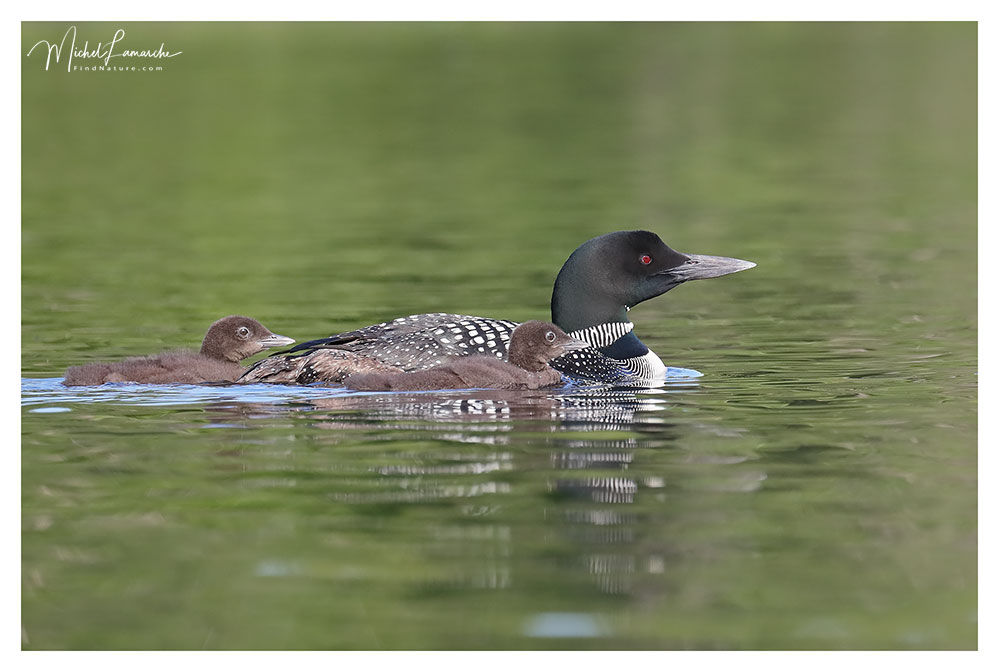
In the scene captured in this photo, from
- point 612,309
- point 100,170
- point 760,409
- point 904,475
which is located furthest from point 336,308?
point 100,170

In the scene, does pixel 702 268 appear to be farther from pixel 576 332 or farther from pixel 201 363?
pixel 201 363

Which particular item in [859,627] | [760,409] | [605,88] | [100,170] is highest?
[605,88]

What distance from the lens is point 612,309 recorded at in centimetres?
944

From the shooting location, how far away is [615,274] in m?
9.42

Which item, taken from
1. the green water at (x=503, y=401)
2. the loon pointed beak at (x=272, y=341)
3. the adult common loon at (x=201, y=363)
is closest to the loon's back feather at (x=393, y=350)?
the adult common loon at (x=201, y=363)

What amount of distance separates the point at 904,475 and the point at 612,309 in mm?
3147

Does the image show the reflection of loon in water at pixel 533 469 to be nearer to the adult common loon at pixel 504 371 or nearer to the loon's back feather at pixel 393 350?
the adult common loon at pixel 504 371

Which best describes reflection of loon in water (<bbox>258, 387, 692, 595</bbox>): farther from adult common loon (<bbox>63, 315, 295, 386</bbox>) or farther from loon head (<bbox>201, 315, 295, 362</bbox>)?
loon head (<bbox>201, 315, 295, 362</bbox>)

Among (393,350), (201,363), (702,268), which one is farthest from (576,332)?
(201,363)

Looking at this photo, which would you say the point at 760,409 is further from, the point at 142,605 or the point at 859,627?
the point at 142,605

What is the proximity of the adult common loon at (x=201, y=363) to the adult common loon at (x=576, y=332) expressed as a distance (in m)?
0.23

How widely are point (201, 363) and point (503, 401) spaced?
1.71 metres

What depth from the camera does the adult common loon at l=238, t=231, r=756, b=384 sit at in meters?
8.60

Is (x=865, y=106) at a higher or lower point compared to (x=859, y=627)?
higher
